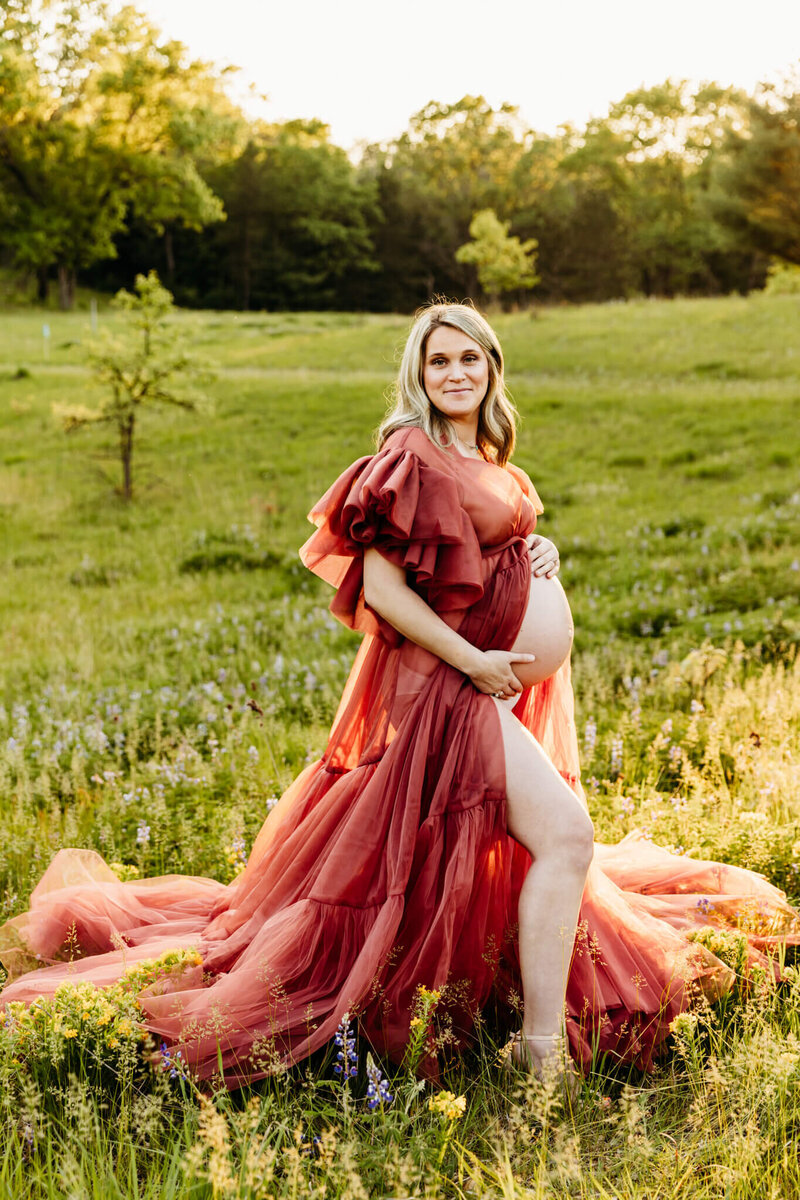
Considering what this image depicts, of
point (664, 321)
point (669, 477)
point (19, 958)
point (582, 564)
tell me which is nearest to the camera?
point (19, 958)

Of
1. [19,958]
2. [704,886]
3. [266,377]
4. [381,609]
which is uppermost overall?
[266,377]

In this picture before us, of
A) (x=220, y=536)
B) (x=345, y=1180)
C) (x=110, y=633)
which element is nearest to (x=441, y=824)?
(x=345, y=1180)

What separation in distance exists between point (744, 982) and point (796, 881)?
85 centimetres

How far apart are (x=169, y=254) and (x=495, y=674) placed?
56874 mm

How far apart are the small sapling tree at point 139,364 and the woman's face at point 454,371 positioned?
12.0 metres

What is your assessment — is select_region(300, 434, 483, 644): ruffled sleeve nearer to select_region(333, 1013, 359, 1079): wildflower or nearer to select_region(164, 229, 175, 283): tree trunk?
select_region(333, 1013, 359, 1079): wildflower

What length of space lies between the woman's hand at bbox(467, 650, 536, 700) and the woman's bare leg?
268 millimetres

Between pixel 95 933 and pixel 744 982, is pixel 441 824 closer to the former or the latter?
pixel 744 982

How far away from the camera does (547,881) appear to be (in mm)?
3000

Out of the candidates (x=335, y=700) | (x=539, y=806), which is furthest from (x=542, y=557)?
(x=335, y=700)

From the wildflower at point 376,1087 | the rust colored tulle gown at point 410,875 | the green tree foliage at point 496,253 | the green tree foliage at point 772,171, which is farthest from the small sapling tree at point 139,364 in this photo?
the green tree foliage at point 496,253

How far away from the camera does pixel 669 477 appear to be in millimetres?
13680

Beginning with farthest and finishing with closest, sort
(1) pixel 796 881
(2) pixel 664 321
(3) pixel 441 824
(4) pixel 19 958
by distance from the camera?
(2) pixel 664 321, (1) pixel 796 881, (4) pixel 19 958, (3) pixel 441 824

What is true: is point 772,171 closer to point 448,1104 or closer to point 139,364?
point 139,364
